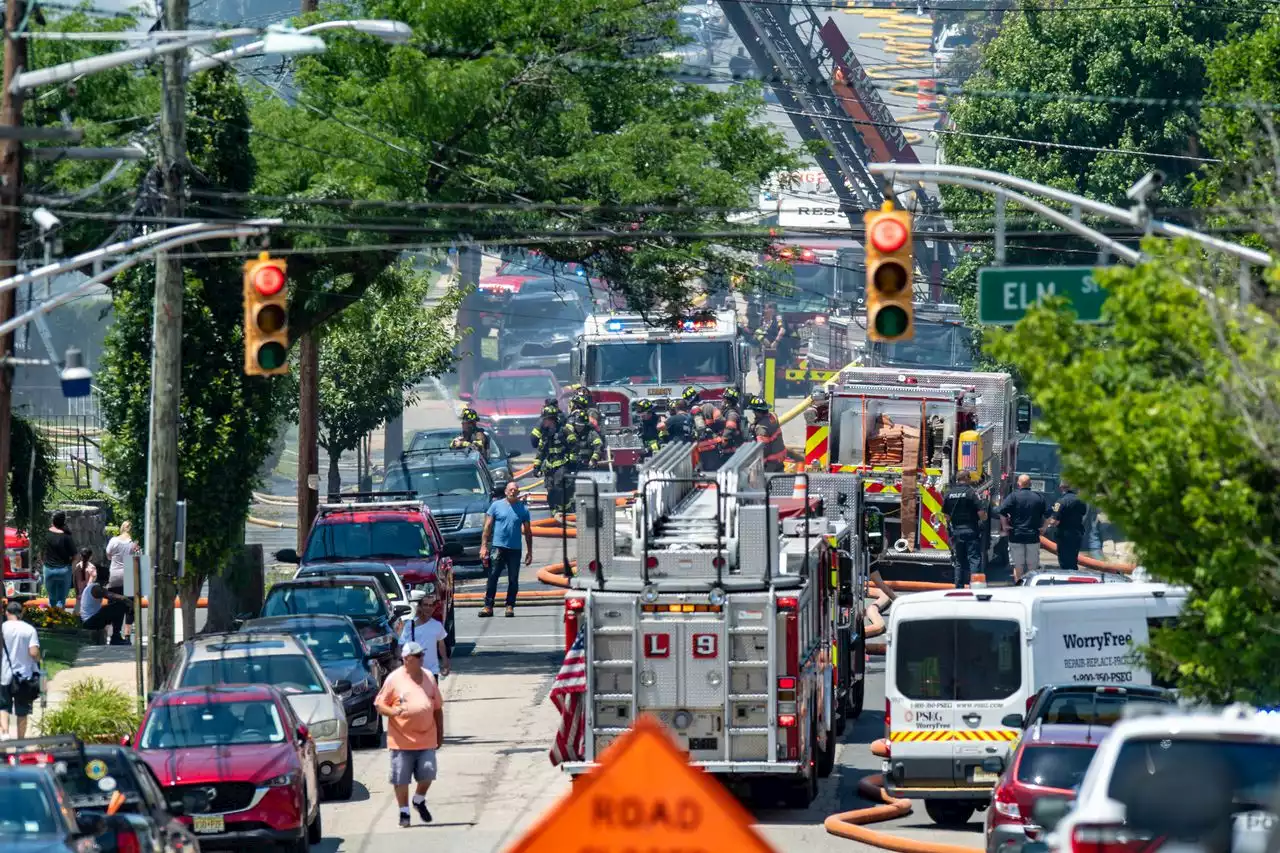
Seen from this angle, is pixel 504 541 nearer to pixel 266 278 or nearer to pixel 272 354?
pixel 272 354

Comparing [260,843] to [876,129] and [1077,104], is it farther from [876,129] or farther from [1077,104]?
[876,129]

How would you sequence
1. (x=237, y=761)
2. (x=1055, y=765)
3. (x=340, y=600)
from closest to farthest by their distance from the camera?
(x=1055, y=765), (x=237, y=761), (x=340, y=600)

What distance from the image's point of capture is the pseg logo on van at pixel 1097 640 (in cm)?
1961

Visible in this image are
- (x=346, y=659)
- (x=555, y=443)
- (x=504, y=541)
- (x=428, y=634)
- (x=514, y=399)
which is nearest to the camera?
(x=428, y=634)

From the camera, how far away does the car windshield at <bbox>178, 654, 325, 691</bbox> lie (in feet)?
66.1

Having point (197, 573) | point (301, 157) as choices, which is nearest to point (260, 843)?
point (197, 573)

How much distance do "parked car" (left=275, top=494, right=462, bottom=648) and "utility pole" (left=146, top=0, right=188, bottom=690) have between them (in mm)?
5354

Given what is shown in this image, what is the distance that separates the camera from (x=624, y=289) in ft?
96.4

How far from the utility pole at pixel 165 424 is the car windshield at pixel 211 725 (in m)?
4.68

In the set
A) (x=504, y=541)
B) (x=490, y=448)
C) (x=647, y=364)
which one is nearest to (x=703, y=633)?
(x=504, y=541)

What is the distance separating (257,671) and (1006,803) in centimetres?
794

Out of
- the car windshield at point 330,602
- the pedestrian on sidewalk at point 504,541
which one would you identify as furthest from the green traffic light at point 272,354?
the pedestrian on sidewalk at point 504,541

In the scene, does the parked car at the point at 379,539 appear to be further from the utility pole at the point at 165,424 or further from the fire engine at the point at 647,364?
the fire engine at the point at 647,364

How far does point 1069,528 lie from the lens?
107ft
